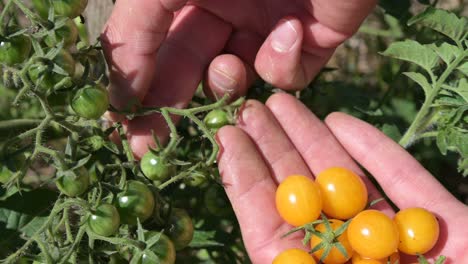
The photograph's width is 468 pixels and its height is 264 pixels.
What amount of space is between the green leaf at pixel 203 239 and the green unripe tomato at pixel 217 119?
1.34 ft

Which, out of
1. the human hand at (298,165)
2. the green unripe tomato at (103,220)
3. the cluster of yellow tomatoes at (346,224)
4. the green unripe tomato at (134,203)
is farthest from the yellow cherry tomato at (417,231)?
the green unripe tomato at (103,220)

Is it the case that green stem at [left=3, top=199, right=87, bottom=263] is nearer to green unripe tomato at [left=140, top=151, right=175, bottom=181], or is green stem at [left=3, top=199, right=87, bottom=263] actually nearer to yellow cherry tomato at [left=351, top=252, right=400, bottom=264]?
green unripe tomato at [left=140, top=151, right=175, bottom=181]

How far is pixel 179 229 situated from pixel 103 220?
0.95 ft

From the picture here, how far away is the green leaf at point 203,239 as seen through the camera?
2.08 metres

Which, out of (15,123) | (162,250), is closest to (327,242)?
(162,250)

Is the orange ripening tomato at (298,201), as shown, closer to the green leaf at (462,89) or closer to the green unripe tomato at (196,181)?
the green unripe tomato at (196,181)

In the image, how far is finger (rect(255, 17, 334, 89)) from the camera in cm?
208

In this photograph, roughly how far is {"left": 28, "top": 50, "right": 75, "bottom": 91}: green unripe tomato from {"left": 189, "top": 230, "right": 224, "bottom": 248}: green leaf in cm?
78

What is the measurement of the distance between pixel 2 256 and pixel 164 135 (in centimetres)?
66

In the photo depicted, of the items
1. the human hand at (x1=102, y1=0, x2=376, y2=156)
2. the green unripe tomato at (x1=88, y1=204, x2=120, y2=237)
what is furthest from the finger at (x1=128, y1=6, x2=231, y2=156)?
the green unripe tomato at (x1=88, y1=204, x2=120, y2=237)

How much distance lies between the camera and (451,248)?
1987 millimetres

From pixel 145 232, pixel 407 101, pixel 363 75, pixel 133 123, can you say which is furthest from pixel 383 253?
pixel 363 75

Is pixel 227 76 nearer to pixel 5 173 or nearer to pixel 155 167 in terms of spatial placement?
pixel 155 167

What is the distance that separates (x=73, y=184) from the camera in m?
1.54
